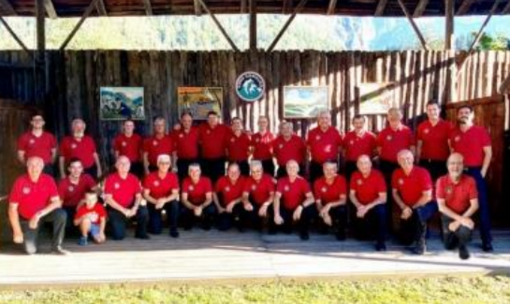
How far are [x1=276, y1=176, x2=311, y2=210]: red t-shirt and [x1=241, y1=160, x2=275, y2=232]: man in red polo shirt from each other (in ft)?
0.58

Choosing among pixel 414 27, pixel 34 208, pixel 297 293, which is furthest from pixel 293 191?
pixel 414 27

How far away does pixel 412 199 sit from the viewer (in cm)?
733

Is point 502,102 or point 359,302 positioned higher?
point 502,102

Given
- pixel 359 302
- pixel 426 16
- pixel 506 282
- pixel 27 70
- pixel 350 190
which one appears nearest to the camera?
pixel 359 302

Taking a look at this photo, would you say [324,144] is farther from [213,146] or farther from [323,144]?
[213,146]

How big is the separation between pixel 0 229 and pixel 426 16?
8.73m

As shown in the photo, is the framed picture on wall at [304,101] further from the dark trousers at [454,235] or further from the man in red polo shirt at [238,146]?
the dark trousers at [454,235]

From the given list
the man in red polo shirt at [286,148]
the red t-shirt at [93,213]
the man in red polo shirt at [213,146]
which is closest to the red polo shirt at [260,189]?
the man in red polo shirt at [286,148]

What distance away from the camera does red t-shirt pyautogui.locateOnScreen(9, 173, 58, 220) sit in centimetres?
702

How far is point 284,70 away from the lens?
10.1 m

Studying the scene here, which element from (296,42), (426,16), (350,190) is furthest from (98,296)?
(296,42)

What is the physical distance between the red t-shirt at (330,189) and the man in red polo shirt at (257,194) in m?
0.66

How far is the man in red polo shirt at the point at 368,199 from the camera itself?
739 centimetres

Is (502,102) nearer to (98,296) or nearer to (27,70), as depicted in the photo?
(98,296)
